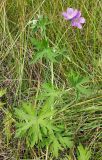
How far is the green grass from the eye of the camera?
5.55ft

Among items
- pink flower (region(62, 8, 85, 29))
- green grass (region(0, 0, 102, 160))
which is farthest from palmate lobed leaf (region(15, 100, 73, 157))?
pink flower (region(62, 8, 85, 29))

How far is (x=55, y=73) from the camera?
1.97 meters

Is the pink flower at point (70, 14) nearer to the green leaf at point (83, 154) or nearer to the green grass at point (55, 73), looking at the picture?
the green grass at point (55, 73)

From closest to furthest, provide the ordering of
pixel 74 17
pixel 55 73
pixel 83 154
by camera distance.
A: pixel 83 154
pixel 74 17
pixel 55 73

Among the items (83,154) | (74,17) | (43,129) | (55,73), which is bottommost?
(83,154)

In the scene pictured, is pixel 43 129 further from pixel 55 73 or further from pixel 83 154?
pixel 55 73

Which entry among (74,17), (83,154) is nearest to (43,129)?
(83,154)

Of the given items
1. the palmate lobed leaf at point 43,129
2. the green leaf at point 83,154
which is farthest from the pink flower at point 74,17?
the green leaf at point 83,154

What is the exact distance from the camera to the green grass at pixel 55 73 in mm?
1691

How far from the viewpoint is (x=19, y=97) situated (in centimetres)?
189

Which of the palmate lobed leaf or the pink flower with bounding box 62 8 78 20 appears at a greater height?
the pink flower with bounding box 62 8 78 20

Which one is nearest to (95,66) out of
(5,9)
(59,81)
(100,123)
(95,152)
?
(59,81)

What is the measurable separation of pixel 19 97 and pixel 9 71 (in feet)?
0.65

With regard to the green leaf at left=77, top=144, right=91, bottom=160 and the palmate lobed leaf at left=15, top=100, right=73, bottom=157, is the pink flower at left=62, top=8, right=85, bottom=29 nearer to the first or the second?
the palmate lobed leaf at left=15, top=100, right=73, bottom=157
